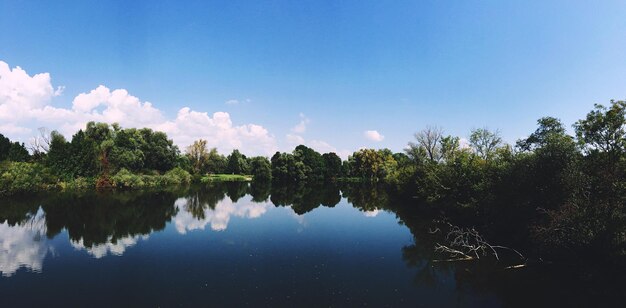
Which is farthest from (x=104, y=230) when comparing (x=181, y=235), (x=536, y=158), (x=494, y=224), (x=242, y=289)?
(x=536, y=158)

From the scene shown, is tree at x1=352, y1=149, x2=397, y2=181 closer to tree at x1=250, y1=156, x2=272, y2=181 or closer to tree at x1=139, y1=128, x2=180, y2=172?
tree at x1=250, y1=156, x2=272, y2=181

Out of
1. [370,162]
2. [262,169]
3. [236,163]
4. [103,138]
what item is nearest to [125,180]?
[103,138]

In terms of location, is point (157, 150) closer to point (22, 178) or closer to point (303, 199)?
point (22, 178)

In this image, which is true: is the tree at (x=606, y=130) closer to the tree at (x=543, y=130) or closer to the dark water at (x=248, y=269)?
the dark water at (x=248, y=269)

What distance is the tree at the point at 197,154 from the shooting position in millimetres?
102625

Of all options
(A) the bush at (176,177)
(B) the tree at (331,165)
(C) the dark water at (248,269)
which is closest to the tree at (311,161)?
(B) the tree at (331,165)

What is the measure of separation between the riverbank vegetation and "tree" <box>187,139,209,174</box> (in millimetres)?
21710

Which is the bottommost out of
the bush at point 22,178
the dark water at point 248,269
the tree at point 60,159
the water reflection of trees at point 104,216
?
the dark water at point 248,269

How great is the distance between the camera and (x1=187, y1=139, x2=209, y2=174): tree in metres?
103

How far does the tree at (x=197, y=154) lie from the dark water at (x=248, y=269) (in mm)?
71472

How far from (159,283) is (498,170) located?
24429mm

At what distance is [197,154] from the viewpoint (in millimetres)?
103438

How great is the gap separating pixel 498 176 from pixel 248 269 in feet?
64.2

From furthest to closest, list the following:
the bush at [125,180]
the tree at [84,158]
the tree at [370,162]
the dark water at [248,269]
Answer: the tree at [370,162] → the bush at [125,180] → the tree at [84,158] → the dark water at [248,269]
